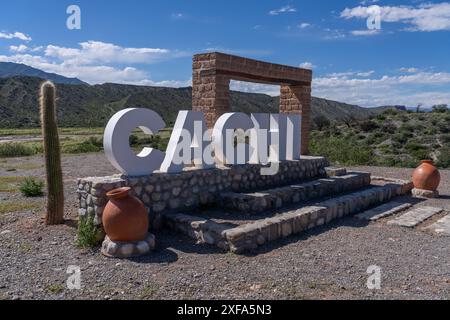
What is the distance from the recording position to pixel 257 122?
8500 millimetres

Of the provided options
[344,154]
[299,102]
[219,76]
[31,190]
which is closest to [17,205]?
[31,190]

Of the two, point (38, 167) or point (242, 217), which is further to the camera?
point (38, 167)

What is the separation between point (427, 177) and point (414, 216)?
8.55ft

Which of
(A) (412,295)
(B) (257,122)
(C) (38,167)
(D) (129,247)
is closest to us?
(A) (412,295)

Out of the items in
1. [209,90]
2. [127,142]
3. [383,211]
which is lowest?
[383,211]

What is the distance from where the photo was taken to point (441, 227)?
710 centimetres

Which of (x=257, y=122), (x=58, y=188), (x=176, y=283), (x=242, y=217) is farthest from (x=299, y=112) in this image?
(x=176, y=283)

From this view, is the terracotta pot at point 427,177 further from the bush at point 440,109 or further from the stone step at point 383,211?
the bush at point 440,109

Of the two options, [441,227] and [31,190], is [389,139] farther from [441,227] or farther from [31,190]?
[31,190]

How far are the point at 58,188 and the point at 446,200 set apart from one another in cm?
867

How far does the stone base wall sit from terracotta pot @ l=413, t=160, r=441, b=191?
3373 mm

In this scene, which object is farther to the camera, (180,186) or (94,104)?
(94,104)
